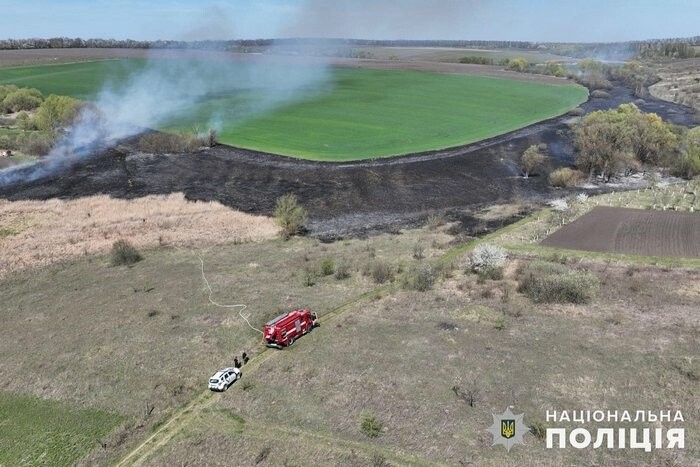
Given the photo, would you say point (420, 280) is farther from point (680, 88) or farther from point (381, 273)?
point (680, 88)

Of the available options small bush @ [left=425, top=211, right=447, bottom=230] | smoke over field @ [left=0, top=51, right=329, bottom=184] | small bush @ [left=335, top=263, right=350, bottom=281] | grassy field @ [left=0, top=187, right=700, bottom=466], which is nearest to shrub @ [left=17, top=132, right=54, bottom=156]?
smoke over field @ [left=0, top=51, right=329, bottom=184]

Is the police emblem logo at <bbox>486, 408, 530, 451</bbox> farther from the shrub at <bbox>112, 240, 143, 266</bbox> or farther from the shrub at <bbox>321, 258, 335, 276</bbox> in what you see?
the shrub at <bbox>112, 240, 143, 266</bbox>

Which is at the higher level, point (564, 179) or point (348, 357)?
point (564, 179)

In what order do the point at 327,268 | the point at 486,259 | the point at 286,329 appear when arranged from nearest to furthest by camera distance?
the point at 286,329
the point at 486,259
the point at 327,268

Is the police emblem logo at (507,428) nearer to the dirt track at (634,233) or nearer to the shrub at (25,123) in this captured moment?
the dirt track at (634,233)

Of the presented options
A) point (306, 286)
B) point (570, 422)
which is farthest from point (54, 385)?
point (570, 422)

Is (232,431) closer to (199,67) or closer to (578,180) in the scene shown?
(578,180)

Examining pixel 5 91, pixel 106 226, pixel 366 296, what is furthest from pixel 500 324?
pixel 5 91
